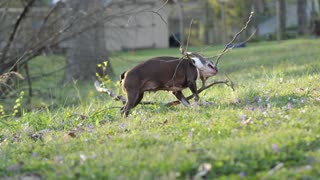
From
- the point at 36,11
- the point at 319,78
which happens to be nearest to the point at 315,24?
the point at 36,11

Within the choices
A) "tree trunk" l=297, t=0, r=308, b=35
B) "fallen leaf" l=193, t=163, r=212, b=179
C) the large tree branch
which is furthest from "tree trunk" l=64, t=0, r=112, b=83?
"tree trunk" l=297, t=0, r=308, b=35

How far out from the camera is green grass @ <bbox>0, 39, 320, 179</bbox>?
12.4 ft

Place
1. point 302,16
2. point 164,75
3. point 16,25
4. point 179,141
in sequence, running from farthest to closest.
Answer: point 302,16 → point 16,25 → point 164,75 → point 179,141

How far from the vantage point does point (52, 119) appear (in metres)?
6.51

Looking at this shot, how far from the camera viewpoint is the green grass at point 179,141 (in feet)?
12.4

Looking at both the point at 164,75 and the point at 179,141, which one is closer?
the point at 179,141

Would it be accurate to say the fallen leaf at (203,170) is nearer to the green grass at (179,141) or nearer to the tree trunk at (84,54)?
the green grass at (179,141)

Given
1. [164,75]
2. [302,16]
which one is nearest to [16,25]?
[164,75]

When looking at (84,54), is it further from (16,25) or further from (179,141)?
(179,141)

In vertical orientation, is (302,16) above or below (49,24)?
below

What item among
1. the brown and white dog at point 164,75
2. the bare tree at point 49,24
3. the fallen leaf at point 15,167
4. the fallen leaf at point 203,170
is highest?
the bare tree at point 49,24

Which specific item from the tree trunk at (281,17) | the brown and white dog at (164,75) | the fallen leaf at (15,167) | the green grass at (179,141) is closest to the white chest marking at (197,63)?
the brown and white dog at (164,75)

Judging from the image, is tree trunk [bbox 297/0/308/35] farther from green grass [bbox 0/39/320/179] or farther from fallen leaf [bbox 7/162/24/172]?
fallen leaf [bbox 7/162/24/172]

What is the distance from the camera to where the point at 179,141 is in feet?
14.7
